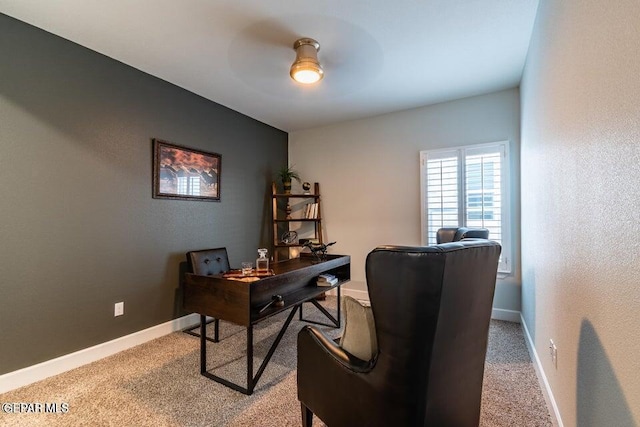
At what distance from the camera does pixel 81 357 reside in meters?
2.44

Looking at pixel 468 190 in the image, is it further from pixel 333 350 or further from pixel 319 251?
pixel 333 350

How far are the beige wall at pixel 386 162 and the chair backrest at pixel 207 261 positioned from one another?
1816 millimetres

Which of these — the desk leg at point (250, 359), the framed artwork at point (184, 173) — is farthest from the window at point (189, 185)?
the desk leg at point (250, 359)

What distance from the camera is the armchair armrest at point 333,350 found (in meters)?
1.22

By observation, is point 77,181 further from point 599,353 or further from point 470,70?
point 470,70

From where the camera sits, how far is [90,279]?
2.52 metres

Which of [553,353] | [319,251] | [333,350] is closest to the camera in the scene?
[333,350]

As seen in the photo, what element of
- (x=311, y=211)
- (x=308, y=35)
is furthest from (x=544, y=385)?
(x=311, y=211)

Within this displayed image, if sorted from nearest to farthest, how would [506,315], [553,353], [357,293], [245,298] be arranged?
[553,353] < [245,298] < [506,315] < [357,293]

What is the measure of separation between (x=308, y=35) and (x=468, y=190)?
2.51 meters

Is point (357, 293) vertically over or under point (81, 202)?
under

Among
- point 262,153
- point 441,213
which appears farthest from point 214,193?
point 441,213

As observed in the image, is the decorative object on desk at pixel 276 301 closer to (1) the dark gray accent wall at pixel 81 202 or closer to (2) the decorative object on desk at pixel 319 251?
(2) the decorative object on desk at pixel 319 251

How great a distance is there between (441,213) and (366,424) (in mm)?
3010
